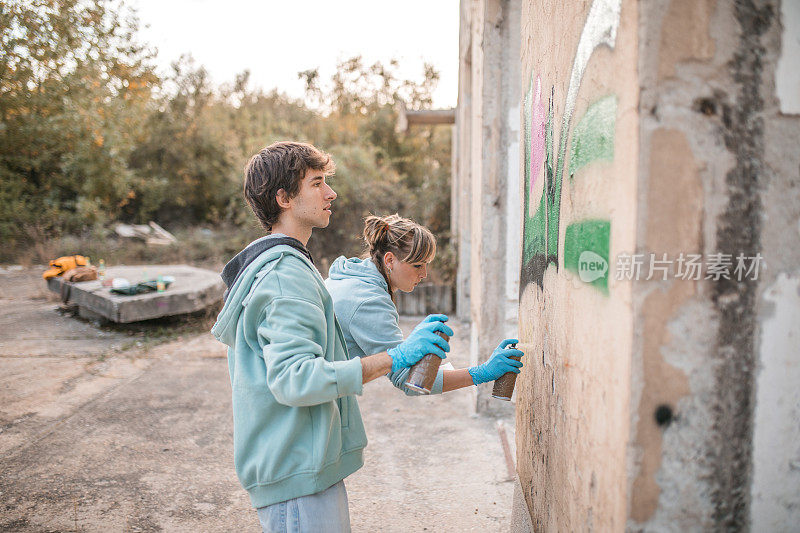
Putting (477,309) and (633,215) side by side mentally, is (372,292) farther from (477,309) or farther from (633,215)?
(477,309)

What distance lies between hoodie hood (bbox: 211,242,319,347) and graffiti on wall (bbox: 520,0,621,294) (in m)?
0.75

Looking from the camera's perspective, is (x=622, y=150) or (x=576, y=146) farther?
(x=576, y=146)

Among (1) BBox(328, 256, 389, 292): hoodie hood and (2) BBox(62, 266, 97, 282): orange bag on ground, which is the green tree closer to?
(2) BBox(62, 266, 97, 282): orange bag on ground

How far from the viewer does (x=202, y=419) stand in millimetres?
4180

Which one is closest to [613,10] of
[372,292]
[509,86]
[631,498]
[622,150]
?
[622,150]

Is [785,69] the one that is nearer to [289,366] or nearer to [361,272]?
[289,366]

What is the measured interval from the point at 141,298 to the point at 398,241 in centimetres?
492

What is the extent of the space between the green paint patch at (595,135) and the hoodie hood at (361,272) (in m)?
0.88

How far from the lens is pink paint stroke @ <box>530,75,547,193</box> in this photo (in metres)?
2.01

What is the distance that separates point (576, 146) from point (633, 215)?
46 centimetres

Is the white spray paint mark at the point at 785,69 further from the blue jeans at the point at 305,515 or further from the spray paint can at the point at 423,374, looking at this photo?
the blue jeans at the point at 305,515

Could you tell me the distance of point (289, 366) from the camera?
1460 millimetres

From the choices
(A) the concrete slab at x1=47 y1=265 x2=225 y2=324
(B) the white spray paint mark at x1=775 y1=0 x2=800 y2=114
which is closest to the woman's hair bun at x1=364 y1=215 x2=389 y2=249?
(B) the white spray paint mark at x1=775 y1=0 x2=800 y2=114

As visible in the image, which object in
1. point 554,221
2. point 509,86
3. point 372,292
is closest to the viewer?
point 554,221
